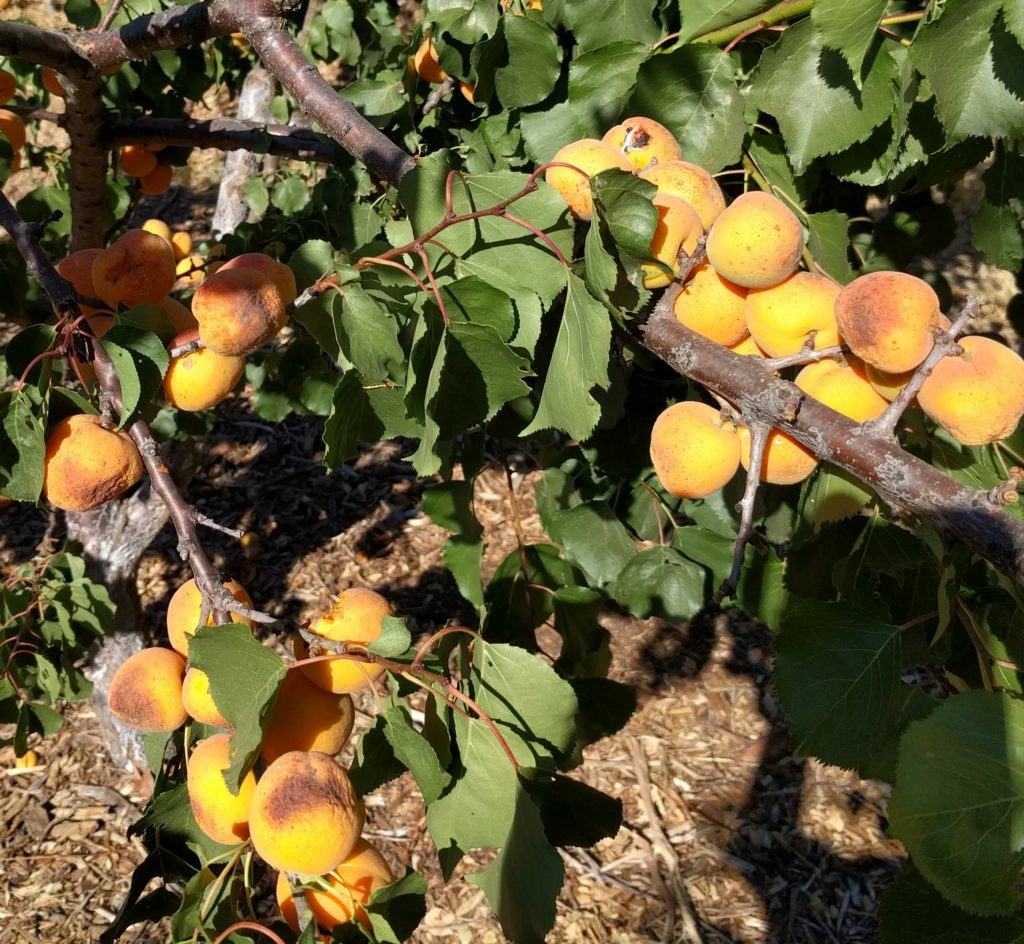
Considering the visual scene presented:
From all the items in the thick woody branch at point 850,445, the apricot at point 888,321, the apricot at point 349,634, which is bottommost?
the apricot at point 349,634

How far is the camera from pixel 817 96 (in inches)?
43.9

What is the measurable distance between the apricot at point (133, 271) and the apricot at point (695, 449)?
0.61 meters

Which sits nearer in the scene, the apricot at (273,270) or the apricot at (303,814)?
the apricot at (303,814)

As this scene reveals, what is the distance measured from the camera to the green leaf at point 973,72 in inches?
37.9

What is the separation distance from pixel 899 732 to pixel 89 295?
1.05 metres

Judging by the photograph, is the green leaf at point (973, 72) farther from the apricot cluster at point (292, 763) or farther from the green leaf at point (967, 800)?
the apricot cluster at point (292, 763)

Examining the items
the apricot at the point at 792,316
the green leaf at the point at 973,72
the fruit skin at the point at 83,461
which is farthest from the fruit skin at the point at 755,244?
the fruit skin at the point at 83,461

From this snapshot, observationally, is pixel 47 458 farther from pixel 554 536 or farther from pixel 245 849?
pixel 554 536

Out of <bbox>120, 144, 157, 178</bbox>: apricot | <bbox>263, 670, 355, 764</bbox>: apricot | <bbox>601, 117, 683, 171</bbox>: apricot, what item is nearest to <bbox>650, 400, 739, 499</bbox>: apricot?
<bbox>601, 117, 683, 171</bbox>: apricot

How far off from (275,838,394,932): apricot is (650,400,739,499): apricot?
498 mm

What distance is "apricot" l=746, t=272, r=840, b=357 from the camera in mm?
875

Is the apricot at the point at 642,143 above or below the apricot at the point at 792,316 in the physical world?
above

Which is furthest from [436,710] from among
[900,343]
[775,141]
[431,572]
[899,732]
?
[431,572]

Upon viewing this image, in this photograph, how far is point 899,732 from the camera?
84 centimetres
